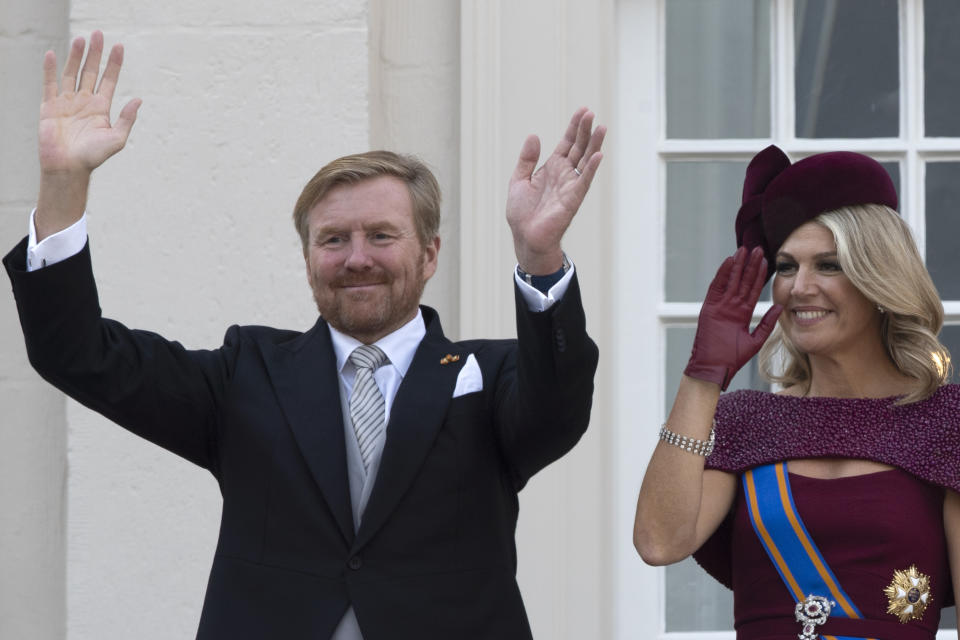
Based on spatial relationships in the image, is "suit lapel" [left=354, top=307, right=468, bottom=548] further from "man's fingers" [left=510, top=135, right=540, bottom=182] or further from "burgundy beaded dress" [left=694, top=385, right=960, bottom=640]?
"burgundy beaded dress" [left=694, top=385, right=960, bottom=640]

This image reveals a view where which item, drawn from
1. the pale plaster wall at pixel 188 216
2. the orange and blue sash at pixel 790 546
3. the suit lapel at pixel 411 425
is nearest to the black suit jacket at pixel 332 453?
the suit lapel at pixel 411 425

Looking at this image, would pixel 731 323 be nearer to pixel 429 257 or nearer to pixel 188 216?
pixel 429 257

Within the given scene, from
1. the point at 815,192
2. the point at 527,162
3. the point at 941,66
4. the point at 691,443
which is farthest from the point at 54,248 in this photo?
the point at 941,66

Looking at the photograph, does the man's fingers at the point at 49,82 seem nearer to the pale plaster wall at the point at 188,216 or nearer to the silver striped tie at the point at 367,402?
the silver striped tie at the point at 367,402

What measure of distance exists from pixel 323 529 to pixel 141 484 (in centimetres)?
121

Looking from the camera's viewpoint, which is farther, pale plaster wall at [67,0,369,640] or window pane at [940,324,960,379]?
window pane at [940,324,960,379]

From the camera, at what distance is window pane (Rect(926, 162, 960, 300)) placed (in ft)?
12.4

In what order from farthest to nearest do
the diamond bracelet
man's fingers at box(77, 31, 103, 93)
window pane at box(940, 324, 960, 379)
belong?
window pane at box(940, 324, 960, 379) < the diamond bracelet < man's fingers at box(77, 31, 103, 93)

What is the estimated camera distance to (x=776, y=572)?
2590 millimetres

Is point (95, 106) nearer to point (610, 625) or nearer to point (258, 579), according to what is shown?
point (258, 579)

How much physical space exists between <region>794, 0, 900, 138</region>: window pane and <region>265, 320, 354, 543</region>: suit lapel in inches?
65.9

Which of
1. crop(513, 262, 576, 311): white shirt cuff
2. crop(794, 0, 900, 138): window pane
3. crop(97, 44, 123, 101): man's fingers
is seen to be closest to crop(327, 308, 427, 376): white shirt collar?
crop(513, 262, 576, 311): white shirt cuff

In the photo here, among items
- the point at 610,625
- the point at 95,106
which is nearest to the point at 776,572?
the point at 610,625

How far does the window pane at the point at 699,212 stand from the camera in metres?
3.80
